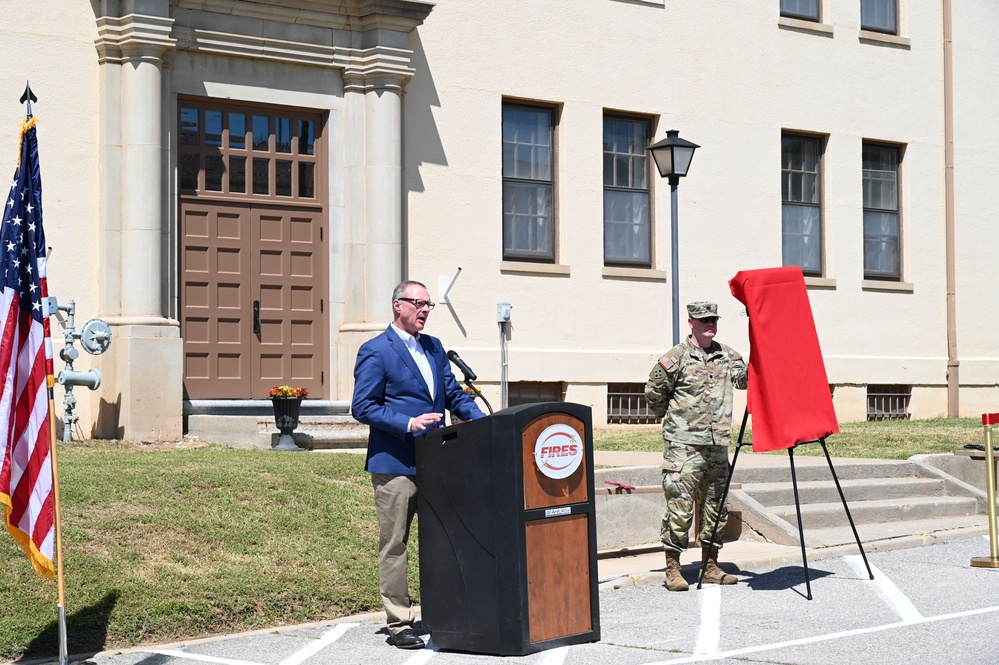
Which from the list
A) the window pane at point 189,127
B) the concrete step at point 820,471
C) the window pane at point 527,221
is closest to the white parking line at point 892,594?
the concrete step at point 820,471

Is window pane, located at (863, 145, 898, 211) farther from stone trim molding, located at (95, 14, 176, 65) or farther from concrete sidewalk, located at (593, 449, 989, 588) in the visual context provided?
stone trim molding, located at (95, 14, 176, 65)

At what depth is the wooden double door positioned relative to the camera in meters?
16.6

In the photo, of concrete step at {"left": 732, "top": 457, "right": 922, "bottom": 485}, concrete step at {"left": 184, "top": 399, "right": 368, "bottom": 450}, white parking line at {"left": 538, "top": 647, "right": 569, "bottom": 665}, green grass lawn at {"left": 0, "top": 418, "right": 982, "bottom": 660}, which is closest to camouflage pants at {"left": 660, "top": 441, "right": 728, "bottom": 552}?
green grass lawn at {"left": 0, "top": 418, "right": 982, "bottom": 660}

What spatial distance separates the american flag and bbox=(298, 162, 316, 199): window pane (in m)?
9.56

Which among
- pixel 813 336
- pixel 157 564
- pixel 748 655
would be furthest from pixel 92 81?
pixel 748 655

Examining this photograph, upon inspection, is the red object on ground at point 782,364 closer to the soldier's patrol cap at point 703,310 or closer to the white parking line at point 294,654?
the soldier's patrol cap at point 703,310

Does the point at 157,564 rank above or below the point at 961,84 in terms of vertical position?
below

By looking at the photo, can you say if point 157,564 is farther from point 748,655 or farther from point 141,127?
point 141,127

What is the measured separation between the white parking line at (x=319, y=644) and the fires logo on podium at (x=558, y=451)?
5.49ft

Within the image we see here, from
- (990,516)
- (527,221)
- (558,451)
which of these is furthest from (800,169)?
(558,451)

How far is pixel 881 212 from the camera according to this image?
74.1 feet

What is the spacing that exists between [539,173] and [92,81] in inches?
245

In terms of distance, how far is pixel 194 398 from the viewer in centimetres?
1652

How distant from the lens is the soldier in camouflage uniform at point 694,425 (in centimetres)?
970
